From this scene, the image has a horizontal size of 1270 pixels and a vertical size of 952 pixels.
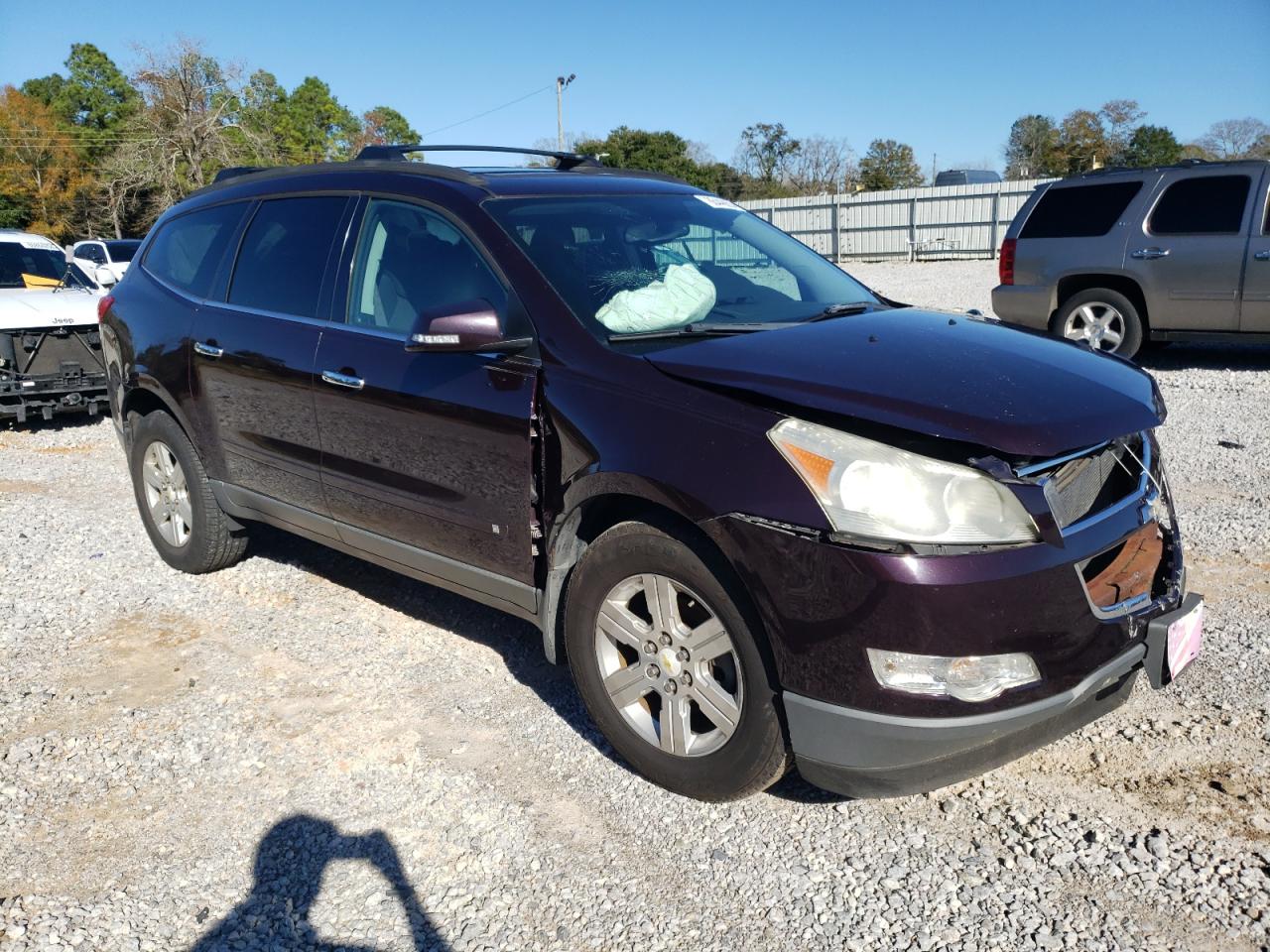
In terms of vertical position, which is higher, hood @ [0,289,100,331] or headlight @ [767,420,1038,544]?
hood @ [0,289,100,331]

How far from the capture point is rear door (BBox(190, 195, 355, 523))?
431 centimetres

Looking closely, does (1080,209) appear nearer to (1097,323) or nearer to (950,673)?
(1097,323)

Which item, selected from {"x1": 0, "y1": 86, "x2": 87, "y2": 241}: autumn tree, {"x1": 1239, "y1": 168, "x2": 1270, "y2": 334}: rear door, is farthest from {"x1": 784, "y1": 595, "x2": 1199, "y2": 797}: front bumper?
{"x1": 0, "y1": 86, "x2": 87, "y2": 241}: autumn tree

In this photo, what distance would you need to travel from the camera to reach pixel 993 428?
265cm

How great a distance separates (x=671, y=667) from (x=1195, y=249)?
880 centimetres

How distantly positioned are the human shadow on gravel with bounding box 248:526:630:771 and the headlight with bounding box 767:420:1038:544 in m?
1.33

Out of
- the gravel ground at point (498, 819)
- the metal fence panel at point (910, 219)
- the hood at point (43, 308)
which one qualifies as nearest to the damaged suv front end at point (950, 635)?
the gravel ground at point (498, 819)

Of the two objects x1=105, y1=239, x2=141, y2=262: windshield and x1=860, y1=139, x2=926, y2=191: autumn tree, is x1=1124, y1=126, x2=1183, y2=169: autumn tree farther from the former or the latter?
x1=105, y1=239, x2=141, y2=262: windshield

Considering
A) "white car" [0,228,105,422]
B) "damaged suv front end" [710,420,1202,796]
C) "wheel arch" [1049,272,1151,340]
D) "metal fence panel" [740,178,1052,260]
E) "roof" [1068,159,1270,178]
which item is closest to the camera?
"damaged suv front end" [710,420,1202,796]

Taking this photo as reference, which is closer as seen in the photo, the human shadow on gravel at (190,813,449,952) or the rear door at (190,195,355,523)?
the human shadow on gravel at (190,813,449,952)

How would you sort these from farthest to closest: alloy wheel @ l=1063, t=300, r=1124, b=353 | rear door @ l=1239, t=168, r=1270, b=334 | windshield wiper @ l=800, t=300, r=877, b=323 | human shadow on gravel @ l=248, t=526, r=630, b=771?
alloy wheel @ l=1063, t=300, r=1124, b=353, rear door @ l=1239, t=168, r=1270, b=334, human shadow on gravel @ l=248, t=526, r=630, b=771, windshield wiper @ l=800, t=300, r=877, b=323

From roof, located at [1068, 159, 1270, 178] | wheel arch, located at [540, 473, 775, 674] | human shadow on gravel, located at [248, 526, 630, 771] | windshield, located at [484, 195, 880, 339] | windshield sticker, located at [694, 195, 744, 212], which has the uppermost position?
roof, located at [1068, 159, 1270, 178]

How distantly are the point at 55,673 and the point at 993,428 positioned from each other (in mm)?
3868

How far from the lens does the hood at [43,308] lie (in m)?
9.22
